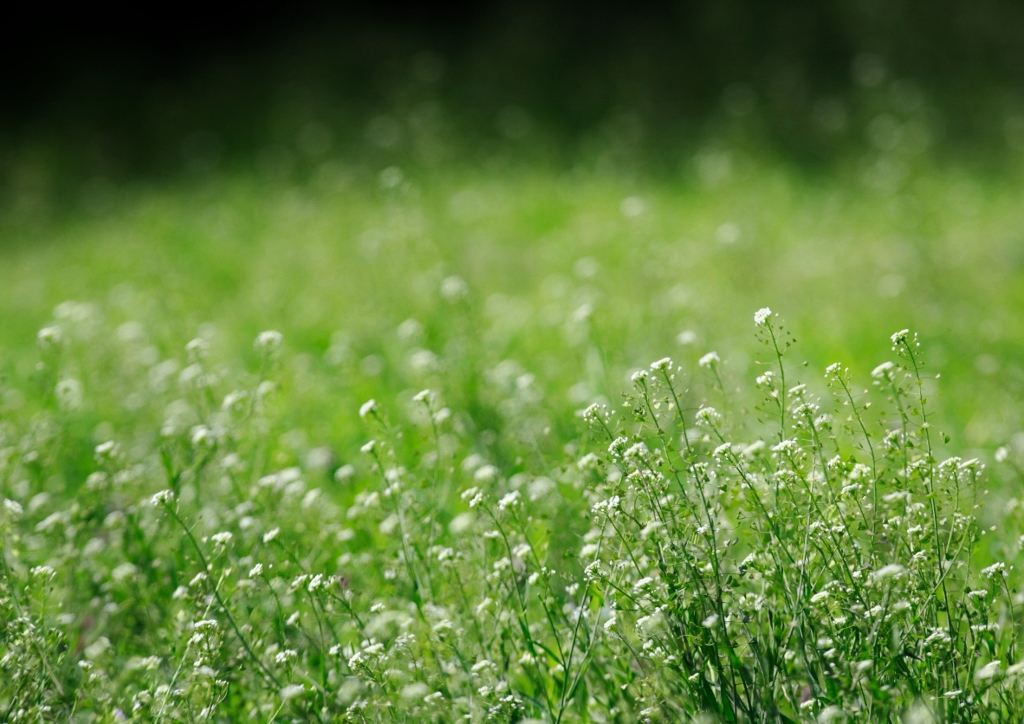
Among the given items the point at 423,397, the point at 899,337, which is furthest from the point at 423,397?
the point at 899,337

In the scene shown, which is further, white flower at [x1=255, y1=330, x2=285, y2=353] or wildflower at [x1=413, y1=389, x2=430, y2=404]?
white flower at [x1=255, y1=330, x2=285, y2=353]

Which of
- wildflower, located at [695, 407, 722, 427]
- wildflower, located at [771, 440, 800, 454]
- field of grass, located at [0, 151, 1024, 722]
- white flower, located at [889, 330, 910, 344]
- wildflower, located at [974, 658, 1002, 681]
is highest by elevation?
white flower, located at [889, 330, 910, 344]

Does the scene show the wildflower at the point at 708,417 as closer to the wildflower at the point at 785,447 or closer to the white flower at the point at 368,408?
the wildflower at the point at 785,447

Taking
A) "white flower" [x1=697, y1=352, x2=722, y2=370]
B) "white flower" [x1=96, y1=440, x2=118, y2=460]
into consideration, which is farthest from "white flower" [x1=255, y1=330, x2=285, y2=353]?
"white flower" [x1=697, y1=352, x2=722, y2=370]

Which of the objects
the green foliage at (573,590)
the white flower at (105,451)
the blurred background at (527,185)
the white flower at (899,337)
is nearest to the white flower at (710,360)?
the green foliage at (573,590)

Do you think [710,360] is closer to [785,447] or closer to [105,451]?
[785,447]

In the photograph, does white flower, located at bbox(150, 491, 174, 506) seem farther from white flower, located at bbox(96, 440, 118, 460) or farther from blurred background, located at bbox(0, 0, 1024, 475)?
blurred background, located at bbox(0, 0, 1024, 475)

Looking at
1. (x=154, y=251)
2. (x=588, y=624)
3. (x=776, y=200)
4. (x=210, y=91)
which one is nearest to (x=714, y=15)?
(x=776, y=200)

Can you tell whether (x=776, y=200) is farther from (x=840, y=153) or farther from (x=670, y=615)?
(x=670, y=615)
